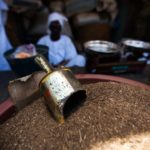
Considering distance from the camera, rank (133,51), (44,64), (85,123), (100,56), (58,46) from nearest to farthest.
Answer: (85,123), (44,64), (100,56), (133,51), (58,46)

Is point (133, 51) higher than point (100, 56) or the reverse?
the reverse

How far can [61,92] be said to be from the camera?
1.29 m

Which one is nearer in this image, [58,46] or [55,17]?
[58,46]

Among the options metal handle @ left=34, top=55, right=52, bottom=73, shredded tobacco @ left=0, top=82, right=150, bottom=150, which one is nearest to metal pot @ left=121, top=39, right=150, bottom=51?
shredded tobacco @ left=0, top=82, right=150, bottom=150

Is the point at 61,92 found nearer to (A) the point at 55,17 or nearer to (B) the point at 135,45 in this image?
(B) the point at 135,45

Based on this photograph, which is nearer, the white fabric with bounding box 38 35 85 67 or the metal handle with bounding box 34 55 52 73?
the metal handle with bounding box 34 55 52 73

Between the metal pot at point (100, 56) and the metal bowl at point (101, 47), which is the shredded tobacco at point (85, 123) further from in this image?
→ the metal bowl at point (101, 47)

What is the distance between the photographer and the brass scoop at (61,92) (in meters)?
1.28

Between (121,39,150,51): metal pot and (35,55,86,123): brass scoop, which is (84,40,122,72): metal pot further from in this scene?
(35,55,86,123): brass scoop

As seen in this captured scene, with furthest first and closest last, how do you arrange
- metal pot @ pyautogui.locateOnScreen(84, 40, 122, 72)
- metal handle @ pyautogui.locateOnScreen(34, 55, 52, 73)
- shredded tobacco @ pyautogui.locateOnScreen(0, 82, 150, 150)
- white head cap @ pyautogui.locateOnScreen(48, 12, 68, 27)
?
white head cap @ pyautogui.locateOnScreen(48, 12, 68, 27) → metal pot @ pyautogui.locateOnScreen(84, 40, 122, 72) → metal handle @ pyautogui.locateOnScreen(34, 55, 52, 73) → shredded tobacco @ pyautogui.locateOnScreen(0, 82, 150, 150)

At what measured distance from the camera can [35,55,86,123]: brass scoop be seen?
1.28m

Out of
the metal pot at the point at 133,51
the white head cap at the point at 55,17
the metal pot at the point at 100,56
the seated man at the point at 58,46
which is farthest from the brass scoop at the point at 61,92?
the white head cap at the point at 55,17

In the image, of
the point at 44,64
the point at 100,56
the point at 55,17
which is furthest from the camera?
the point at 55,17

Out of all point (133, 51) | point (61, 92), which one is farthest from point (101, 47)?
point (61, 92)
